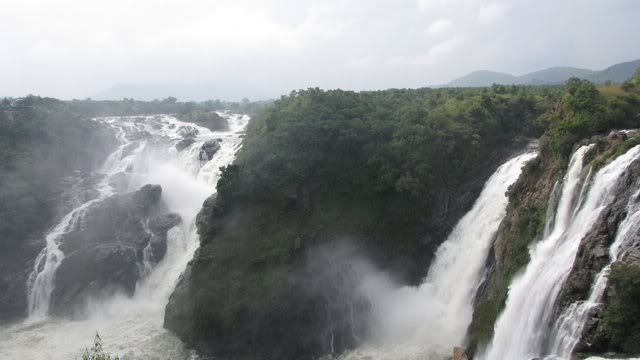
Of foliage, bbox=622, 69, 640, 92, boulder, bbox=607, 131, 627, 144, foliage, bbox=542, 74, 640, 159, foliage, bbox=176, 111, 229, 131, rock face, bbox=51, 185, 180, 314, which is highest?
foliage, bbox=176, 111, 229, 131

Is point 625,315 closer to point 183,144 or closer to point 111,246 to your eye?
point 111,246

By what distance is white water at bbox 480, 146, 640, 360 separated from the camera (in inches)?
630

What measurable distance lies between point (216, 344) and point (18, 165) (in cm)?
2970

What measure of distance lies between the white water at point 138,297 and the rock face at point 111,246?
759 mm

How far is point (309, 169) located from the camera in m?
34.0

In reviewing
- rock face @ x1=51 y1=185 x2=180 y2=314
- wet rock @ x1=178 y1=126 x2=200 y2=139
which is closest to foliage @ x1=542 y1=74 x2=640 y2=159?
rock face @ x1=51 y1=185 x2=180 y2=314

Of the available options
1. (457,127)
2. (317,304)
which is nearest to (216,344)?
(317,304)

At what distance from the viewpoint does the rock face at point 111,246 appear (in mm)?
34375

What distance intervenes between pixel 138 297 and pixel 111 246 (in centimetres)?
447

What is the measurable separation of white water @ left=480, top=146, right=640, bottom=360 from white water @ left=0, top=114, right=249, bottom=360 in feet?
57.7

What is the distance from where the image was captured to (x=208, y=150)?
49.6m

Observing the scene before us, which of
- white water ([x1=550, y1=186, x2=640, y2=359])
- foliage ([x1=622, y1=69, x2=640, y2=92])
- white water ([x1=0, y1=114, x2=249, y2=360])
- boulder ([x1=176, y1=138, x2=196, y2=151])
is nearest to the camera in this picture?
white water ([x1=550, y1=186, x2=640, y2=359])

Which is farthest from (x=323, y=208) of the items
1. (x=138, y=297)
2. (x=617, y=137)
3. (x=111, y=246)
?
(x=617, y=137)

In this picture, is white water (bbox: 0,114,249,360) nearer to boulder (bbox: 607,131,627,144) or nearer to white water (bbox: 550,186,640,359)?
white water (bbox: 550,186,640,359)
